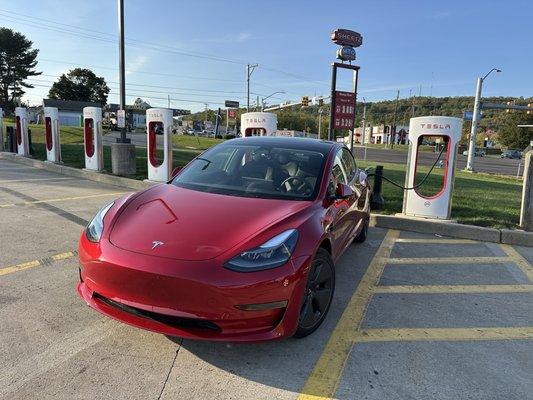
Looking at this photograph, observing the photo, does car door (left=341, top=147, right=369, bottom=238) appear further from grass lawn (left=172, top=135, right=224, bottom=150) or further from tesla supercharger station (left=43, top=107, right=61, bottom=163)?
grass lawn (left=172, top=135, right=224, bottom=150)

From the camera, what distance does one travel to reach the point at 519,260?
5914 millimetres

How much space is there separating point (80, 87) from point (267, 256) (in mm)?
111686

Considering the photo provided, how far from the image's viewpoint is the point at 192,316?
275 cm

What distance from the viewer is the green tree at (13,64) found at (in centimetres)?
8400

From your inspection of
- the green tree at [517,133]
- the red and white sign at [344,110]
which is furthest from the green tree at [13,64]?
the green tree at [517,133]

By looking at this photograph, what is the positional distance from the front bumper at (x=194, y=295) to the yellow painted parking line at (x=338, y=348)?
1.14ft

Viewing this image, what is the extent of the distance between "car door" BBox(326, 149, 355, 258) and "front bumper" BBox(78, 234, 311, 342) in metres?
1.07

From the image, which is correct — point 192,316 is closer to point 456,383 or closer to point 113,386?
point 113,386

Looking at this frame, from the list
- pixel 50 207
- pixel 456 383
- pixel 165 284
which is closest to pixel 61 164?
pixel 50 207

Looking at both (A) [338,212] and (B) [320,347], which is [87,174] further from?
(B) [320,347]

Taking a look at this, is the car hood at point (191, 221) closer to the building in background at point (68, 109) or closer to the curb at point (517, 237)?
the curb at point (517, 237)

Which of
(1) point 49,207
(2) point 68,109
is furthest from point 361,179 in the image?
(2) point 68,109

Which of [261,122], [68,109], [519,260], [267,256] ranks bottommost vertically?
[519,260]

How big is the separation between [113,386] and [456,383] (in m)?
2.18
